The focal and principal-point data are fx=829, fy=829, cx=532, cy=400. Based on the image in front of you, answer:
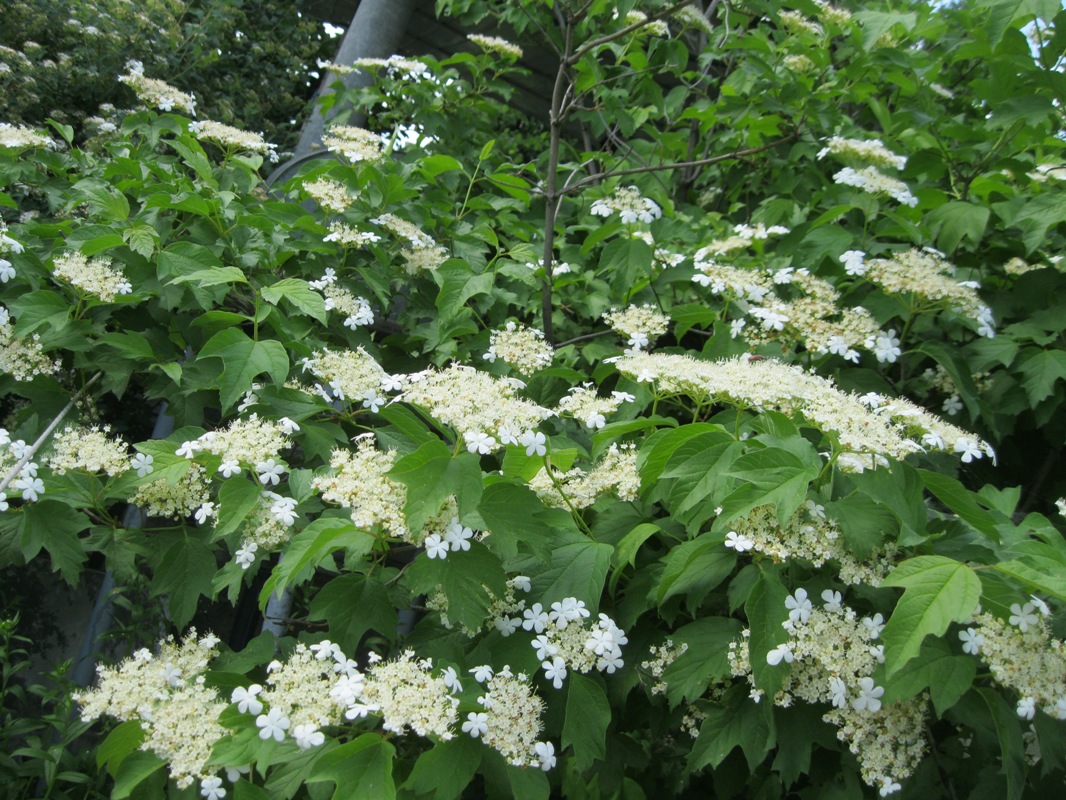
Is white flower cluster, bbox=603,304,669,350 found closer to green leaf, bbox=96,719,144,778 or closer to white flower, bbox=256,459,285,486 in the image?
white flower, bbox=256,459,285,486

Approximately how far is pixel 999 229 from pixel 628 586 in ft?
5.99

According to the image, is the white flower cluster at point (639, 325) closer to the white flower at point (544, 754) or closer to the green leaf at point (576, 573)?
the green leaf at point (576, 573)

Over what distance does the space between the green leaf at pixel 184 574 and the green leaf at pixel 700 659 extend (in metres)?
1.03

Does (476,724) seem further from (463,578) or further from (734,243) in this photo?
(734,243)

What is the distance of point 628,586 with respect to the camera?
68.5 inches

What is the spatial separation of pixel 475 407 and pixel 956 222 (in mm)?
1702

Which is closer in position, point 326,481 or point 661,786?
point 326,481

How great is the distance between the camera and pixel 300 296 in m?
2.13

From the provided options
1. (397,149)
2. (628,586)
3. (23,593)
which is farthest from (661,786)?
(397,149)

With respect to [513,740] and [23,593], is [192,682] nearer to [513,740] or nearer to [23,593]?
[513,740]

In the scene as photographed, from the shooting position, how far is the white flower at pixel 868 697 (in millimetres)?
1390

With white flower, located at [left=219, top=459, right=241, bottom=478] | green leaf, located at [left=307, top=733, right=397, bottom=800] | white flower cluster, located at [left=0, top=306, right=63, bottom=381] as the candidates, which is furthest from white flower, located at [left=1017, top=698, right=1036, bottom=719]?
white flower cluster, located at [left=0, top=306, right=63, bottom=381]

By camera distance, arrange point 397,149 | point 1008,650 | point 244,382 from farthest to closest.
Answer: point 397,149 < point 244,382 < point 1008,650

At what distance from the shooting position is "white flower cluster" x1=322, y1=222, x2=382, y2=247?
7.76 feet
